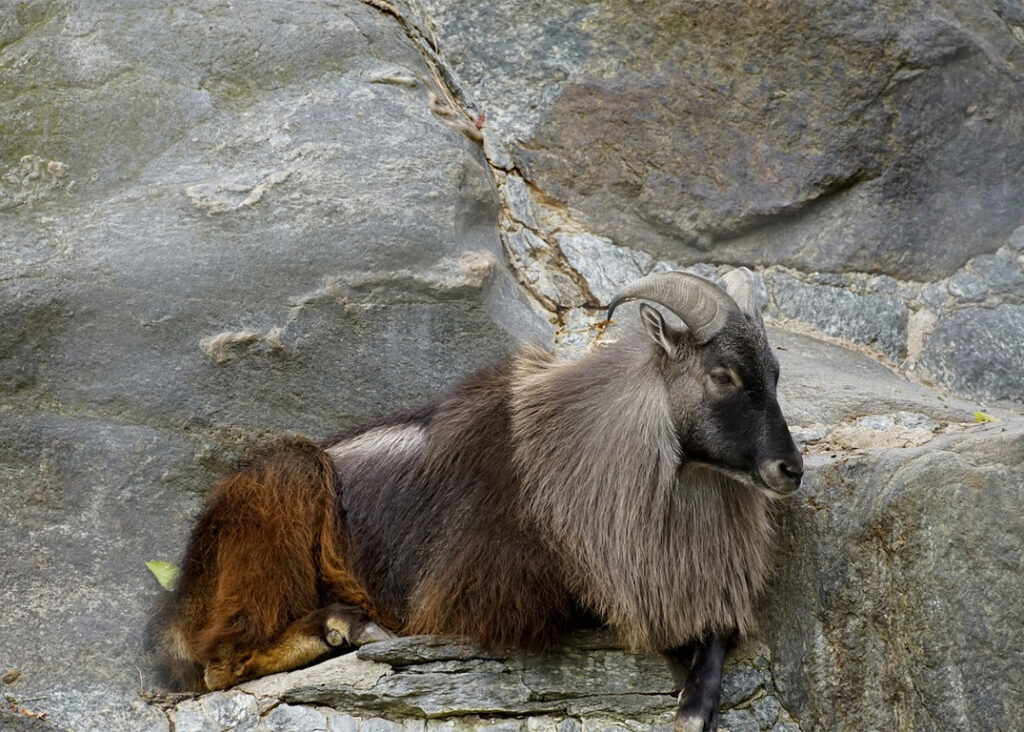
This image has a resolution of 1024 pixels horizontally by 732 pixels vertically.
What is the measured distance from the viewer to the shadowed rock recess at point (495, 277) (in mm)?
5430

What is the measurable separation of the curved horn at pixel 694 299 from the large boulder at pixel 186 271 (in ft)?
6.30

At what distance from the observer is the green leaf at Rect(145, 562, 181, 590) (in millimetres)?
6379

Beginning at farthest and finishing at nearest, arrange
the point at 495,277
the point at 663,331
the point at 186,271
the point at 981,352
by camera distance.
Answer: the point at 981,352 < the point at 495,277 < the point at 186,271 < the point at 663,331

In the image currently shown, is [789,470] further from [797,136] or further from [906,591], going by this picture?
[797,136]

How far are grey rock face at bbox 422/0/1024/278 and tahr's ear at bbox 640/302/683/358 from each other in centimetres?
282

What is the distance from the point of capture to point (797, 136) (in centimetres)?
834

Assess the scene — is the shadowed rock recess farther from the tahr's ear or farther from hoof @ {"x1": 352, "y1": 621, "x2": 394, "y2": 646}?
the tahr's ear

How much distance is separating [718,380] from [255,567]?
2343mm

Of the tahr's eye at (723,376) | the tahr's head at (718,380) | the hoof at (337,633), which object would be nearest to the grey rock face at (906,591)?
the tahr's head at (718,380)

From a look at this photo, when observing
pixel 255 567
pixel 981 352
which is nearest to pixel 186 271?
pixel 255 567

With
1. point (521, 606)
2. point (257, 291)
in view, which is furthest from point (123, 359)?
point (521, 606)

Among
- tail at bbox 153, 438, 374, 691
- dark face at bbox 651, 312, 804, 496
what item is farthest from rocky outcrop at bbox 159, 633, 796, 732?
dark face at bbox 651, 312, 804, 496

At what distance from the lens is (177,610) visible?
5.97 metres

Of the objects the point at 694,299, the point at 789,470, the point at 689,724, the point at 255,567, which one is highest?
the point at 694,299
